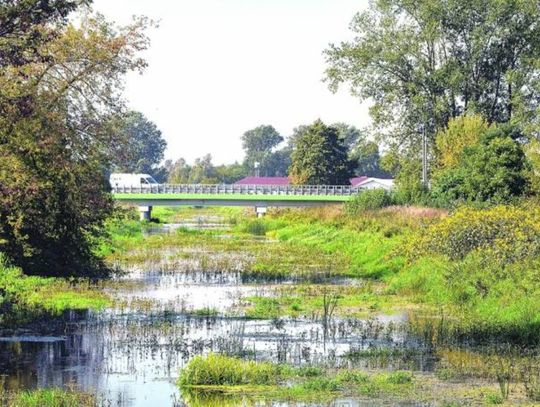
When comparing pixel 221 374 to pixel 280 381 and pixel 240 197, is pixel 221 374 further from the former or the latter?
pixel 240 197

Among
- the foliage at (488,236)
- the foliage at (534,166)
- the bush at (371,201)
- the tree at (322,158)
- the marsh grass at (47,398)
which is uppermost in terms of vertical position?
the tree at (322,158)

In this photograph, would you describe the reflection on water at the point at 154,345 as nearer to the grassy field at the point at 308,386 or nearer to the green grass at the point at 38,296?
the grassy field at the point at 308,386

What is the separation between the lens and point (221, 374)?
18141 millimetres

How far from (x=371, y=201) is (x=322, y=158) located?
→ 54.3m

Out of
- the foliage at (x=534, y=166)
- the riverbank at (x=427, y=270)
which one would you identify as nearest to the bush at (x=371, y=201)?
the foliage at (x=534, y=166)

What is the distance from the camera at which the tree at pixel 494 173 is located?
5309 centimetres

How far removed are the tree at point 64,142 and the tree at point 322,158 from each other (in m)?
82.6

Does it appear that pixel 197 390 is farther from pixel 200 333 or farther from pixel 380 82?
pixel 380 82

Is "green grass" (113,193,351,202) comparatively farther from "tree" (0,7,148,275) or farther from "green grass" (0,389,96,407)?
"green grass" (0,389,96,407)

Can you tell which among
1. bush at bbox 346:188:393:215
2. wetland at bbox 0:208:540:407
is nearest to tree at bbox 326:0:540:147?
bush at bbox 346:188:393:215

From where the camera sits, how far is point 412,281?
108 ft

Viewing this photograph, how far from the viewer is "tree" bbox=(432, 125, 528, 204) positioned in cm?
5309

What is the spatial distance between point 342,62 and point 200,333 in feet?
190

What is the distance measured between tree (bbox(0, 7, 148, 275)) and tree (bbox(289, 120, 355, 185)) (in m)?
82.6
